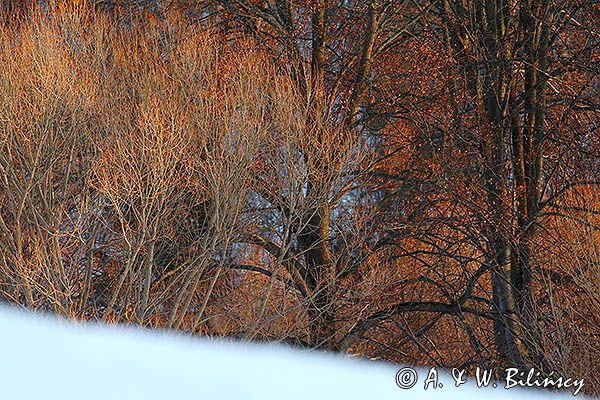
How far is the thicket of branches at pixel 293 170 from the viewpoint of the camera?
1224 centimetres

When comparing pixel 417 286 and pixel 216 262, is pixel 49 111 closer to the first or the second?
pixel 216 262

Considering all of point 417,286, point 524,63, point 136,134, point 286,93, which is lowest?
point 417,286

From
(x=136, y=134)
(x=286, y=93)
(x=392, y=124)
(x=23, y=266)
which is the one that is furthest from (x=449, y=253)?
(x=23, y=266)

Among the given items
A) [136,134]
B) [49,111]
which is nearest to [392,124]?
[136,134]

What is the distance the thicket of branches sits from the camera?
482 inches

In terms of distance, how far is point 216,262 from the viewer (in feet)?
45.0

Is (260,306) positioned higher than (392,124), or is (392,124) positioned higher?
(392,124)

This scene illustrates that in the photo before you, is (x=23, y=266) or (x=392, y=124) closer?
(x=23, y=266)

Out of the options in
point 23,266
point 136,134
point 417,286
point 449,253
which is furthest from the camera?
point 417,286

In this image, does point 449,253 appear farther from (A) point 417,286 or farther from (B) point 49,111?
(B) point 49,111

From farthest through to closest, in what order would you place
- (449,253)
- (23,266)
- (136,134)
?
(449,253), (136,134), (23,266)

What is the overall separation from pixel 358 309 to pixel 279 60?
4555mm

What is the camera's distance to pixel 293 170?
506 inches

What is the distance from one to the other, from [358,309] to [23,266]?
5255 millimetres
